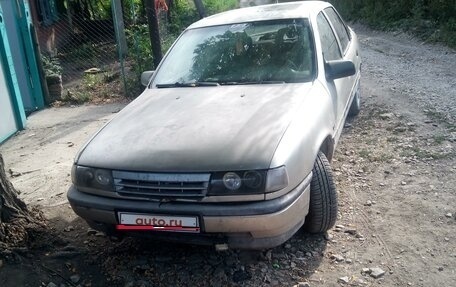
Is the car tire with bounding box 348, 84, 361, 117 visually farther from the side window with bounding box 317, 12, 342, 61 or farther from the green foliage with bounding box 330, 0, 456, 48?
the green foliage with bounding box 330, 0, 456, 48

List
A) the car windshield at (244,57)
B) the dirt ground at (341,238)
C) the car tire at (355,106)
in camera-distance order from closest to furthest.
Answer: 1. the dirt ground at (341,238)
2. the car windshield at (244,57)
3. the car tire at (355,106)

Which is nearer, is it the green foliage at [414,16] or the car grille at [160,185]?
the car grille at [160,185]

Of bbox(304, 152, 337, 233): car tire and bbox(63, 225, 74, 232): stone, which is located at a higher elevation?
bbox(304, 152, 337, 233): car tire

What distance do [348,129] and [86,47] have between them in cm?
941

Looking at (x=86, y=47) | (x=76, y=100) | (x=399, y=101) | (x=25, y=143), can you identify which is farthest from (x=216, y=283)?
(x=86, y=47)

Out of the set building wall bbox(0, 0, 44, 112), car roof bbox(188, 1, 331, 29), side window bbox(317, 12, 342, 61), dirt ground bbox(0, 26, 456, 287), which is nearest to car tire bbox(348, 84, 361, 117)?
dirt ground bbox(0, 26, 456, 287)

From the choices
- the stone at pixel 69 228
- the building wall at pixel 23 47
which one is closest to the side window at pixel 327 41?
the stone at pixel 69 228

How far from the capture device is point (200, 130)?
296 centimetres

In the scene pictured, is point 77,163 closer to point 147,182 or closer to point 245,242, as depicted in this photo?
point 147,182

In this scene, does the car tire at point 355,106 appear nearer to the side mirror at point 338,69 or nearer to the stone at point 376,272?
the side mirror at point 338,69

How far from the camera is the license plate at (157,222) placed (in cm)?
264

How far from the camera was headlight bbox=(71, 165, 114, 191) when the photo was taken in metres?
2.82

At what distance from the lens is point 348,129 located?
5.59 metres

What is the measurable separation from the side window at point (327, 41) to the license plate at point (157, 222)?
2.09m
